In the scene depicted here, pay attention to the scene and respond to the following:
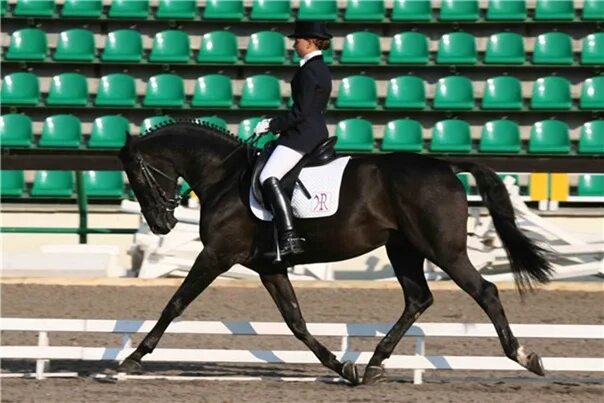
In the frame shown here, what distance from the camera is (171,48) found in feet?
49.1

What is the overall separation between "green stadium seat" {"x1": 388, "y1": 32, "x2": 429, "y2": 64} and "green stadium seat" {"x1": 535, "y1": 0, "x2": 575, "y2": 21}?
150 cm

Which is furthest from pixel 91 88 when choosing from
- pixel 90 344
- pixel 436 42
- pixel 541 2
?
pixel 90 344

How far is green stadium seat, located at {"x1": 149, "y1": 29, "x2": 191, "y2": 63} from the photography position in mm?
14898

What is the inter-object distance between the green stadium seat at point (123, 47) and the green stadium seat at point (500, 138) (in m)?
4.39

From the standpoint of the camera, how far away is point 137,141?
6.85 meters

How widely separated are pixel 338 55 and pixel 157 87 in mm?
2306

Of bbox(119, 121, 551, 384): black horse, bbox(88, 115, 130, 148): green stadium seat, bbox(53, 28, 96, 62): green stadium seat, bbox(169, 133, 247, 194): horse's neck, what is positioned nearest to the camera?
bbox(119, 121, 551, 384): black horse

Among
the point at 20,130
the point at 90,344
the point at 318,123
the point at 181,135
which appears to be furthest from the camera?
the point at 20,130

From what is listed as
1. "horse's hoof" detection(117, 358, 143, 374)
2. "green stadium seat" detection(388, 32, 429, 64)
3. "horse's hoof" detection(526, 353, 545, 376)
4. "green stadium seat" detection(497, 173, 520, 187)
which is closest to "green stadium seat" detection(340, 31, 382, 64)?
"green stadium seat" detection(388, 32, 429, 64)

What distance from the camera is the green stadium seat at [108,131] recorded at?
14.2 meters

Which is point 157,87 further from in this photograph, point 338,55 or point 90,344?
point 90,344

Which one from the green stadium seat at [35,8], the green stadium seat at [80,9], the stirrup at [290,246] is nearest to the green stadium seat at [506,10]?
the green stadium seat at [80,9]

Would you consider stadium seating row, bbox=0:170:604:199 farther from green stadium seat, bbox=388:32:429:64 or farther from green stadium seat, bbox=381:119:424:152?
green stadium seat, bbox=388:32:429:64

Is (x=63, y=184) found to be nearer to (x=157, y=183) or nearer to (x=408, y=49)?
(x=408, y=49)
